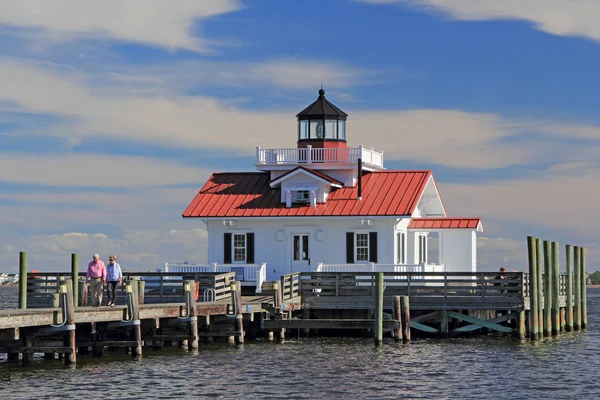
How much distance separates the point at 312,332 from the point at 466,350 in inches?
251

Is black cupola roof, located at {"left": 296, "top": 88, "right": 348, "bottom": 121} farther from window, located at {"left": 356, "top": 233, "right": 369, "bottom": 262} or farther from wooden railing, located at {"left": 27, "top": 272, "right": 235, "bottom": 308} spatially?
wooden railing, located at {"left": 27, "top": 272, "right": 235, "bottom": 308}

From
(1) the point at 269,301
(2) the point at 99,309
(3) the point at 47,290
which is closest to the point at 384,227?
(1) the point at 269,301

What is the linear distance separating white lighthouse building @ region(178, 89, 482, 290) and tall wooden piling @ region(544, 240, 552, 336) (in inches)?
170

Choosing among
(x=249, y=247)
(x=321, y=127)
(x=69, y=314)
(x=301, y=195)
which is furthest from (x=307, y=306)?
(x=69, y=314)

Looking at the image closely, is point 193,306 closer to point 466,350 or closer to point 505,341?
point 466,350

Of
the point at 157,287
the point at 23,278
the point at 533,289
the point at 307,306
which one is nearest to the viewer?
the point at 23,278

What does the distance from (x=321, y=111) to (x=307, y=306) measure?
1086 cm

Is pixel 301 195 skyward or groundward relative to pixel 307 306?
skyward

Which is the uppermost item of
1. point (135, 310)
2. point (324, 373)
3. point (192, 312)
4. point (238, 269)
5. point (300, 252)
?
point (300, 252)

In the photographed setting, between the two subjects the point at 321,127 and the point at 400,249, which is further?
the point at 321,127

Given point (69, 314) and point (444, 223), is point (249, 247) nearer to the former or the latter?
point (444, 223)

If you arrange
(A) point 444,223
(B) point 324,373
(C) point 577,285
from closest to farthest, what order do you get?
(B) point 324,373 < (C) point 577,285 < (A) point 444,223

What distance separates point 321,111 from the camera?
157ft

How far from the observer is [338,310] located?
40.1 metres
